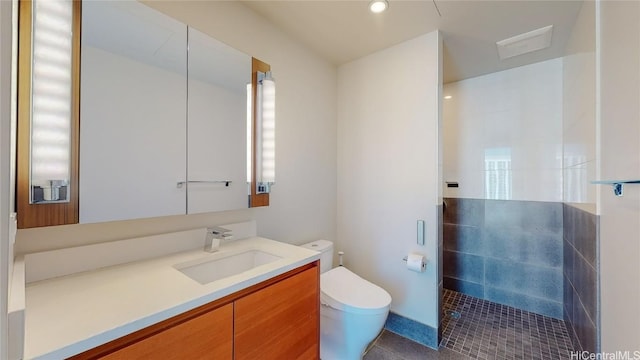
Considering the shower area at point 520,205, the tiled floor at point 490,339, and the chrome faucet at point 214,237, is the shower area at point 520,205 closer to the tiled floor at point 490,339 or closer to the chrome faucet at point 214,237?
the tiled floor at point 490,339

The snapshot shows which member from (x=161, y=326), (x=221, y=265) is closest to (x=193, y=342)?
(x=161, y=326)

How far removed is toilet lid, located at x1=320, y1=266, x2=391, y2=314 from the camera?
1.46m

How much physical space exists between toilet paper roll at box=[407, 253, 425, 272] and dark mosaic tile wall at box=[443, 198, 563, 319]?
1125 mm

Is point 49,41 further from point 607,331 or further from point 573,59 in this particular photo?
point 573,59

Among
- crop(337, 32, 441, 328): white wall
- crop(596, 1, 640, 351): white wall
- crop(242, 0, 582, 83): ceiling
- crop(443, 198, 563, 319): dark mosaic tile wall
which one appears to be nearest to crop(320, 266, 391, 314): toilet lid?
crop(337, 32, 441, 328): white wall

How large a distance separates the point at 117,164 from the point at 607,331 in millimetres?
2360

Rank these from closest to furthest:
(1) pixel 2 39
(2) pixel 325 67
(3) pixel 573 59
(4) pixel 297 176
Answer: (1) pixel 2 39 < (3) pixel 573 59 < (4) pixel 297 176 < (2) pixel 325 67

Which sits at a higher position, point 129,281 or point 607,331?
point 129,281

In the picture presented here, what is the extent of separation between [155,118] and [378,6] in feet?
4.79

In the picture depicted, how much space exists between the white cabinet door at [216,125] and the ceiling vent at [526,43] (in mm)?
2003

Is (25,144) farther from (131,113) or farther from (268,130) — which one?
(268,130)

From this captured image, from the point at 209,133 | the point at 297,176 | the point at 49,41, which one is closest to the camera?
the point at 49,41

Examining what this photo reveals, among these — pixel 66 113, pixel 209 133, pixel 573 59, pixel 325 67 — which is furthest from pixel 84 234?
pixel 573 59

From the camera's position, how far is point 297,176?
197 centimetres
